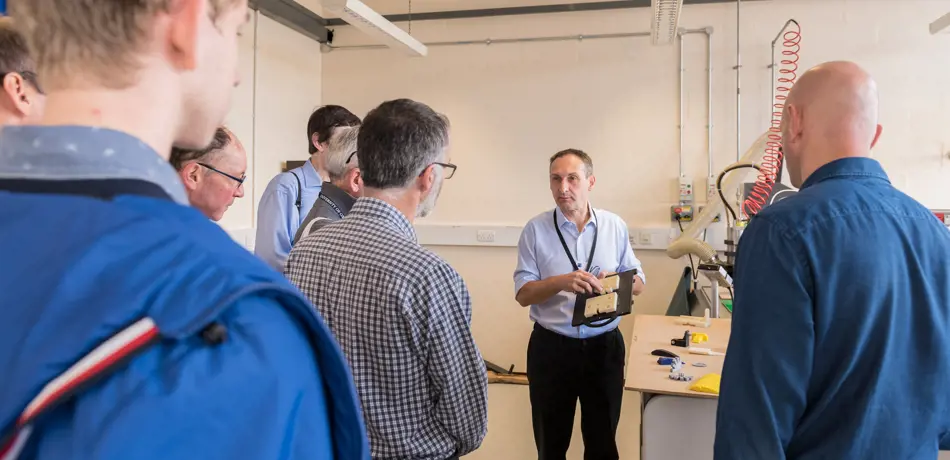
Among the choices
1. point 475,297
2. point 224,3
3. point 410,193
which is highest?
point 224,3

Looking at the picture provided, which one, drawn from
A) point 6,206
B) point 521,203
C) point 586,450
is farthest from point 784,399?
point 521,203

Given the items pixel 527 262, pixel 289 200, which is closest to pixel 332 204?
pixel 289 200

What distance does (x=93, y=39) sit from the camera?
47cm

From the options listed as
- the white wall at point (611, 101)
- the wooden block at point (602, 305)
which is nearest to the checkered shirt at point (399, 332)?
the wooden block at point (602, 305)

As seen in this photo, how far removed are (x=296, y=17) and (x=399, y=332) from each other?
424 cm

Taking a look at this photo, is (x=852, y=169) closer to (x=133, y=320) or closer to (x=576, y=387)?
(x=133, y=320)

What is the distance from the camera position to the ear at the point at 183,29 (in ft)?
1.60

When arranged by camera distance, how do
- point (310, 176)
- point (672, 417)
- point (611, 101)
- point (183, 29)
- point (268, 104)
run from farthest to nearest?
point (611, 101) < point (268, 104) < point (310, 176) < point (672, 417) < point (183, 29)

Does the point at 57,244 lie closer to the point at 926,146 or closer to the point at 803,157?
the point at 803,157

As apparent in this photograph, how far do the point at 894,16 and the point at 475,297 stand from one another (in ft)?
12.4

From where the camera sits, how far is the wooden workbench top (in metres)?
2.05

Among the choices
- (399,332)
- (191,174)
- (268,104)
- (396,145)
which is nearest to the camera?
(399,332)

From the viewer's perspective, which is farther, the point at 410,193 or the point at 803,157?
the point at 410,193

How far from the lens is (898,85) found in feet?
14.2
